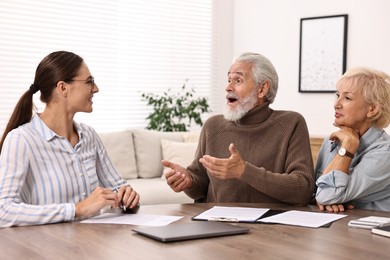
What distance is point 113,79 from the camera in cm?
564

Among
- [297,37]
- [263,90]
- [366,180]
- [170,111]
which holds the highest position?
[297,37]

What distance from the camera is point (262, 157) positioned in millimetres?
2576

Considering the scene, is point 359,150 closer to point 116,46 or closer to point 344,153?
point 344,153

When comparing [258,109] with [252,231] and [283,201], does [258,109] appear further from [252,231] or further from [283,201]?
[252,231]

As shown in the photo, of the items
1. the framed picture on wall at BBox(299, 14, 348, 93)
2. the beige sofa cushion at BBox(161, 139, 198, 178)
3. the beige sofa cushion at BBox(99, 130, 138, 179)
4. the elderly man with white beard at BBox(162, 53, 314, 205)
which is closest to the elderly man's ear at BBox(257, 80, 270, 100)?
the elderly man with white beard at BBox(162, 53, 314, 205)

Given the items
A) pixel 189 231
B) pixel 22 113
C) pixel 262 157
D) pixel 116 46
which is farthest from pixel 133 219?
pixel 116 46

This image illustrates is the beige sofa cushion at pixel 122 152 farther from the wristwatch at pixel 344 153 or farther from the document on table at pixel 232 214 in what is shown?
the wristwatch at pixel 344 153

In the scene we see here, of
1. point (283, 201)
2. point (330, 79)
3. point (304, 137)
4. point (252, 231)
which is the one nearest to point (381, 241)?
point (252, 231)

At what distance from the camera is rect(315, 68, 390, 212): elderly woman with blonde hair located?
220 cm

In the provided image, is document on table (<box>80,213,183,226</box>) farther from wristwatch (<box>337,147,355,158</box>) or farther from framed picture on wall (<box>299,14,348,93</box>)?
framed picture on wall (<box>299,14,348,93</box>)

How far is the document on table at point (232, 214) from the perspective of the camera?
6.48ft

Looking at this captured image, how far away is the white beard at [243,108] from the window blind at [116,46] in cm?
283

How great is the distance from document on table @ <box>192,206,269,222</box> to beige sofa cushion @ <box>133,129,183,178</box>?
9.39 feet

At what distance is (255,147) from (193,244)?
1.06 meters
